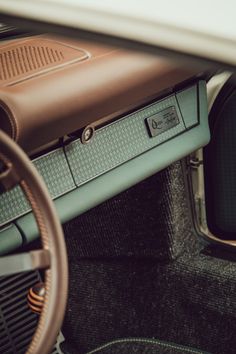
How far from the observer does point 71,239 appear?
5.29 feet

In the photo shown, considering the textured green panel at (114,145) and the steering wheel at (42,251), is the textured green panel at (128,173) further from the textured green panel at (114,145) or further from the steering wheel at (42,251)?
the steering wheel at (42,251)

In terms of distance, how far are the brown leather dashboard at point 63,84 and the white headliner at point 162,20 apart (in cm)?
32

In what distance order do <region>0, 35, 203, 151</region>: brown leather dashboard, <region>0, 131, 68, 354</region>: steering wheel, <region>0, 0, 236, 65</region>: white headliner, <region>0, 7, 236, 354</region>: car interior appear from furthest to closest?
<region>0, 7, 236, 354</region>: car interior
<region>0, 35, 203, 151</region>: brown leather dashboard
<region>0, 131, 68, 354</region>: steering wheel
<region>0, 0, 236, 65</region>: white headliner

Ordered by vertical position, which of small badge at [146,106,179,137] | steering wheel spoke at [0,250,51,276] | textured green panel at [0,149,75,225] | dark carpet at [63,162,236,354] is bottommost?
dark carpet at [63,162,236,354]

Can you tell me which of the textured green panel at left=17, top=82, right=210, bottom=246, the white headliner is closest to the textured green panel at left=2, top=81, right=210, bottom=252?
the textured green panel at left=17, top=82, right=210, bottom=246

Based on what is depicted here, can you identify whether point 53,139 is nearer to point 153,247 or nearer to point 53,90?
point 53,90

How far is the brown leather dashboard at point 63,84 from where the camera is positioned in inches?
38.2

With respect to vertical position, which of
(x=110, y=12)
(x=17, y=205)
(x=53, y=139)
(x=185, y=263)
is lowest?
(x=185, y=263)

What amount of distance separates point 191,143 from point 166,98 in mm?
130

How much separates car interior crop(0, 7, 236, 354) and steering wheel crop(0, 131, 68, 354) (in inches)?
7.8

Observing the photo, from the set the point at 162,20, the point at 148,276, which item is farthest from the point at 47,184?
the point at 162,20

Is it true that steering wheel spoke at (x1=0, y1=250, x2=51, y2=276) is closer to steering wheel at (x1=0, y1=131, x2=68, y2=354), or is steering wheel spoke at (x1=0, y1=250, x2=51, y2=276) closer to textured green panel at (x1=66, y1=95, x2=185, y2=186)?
steering wheel at (x1=0, y1=131, x2=68, y2=354)

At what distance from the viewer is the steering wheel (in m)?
0.72

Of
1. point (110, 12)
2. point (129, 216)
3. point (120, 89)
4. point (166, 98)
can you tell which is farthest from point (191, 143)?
point (110, 12)
